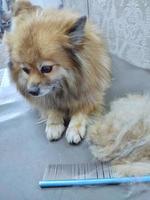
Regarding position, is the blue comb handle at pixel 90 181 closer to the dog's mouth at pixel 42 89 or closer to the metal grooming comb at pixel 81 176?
the metal grooming comb at pixel 81 176

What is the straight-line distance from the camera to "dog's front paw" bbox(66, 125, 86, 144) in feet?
3.07

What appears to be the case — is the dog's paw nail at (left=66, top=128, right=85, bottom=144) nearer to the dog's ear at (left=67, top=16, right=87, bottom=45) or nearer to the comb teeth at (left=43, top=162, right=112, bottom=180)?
the comb teeth at (left=43, top=162, right=112, bottom=180)

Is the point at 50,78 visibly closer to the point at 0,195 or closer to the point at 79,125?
the point at 79,125

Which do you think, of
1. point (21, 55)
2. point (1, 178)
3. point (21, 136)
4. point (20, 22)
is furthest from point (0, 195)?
point (20, 22)

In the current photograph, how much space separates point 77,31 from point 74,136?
1.01ft

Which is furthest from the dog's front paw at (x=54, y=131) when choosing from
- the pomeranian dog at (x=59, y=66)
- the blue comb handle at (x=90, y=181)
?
the blue comb handle at (x=90, y=181)

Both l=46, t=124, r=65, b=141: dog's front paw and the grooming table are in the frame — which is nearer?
the grooming table

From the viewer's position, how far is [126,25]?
126 cm

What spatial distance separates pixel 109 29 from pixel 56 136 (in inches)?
24.0

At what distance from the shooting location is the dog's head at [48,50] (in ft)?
2.89

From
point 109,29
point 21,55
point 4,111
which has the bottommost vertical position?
point 4,111

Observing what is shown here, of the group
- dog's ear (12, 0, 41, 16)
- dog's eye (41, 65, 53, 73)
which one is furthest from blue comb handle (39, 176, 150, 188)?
dog's ear (12, 0, 41, 16)

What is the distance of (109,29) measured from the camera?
1.36m

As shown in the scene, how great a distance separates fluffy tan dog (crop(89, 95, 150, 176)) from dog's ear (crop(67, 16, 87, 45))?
241 millimetres
